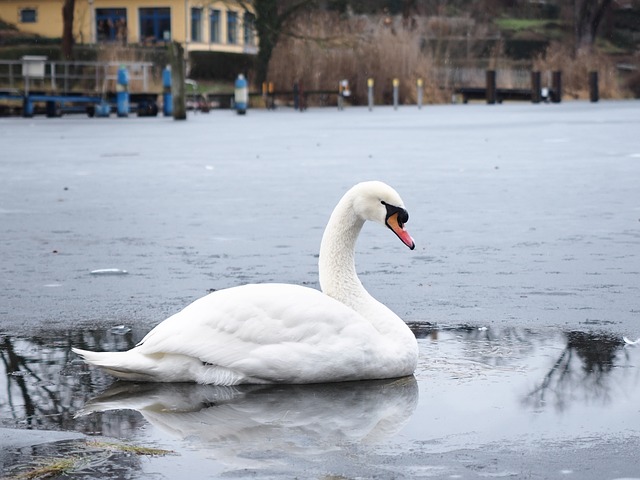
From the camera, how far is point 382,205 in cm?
589

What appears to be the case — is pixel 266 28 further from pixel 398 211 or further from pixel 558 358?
pixel 558 358

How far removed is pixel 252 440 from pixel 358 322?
1.05 m

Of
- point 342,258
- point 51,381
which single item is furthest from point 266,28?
point 51,381

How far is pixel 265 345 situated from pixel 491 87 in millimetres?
48995

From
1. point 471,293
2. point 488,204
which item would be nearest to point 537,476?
point 471,293

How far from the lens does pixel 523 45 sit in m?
78.8

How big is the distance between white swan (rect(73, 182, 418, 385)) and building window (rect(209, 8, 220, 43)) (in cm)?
6697

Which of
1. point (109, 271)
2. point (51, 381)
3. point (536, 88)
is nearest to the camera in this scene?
point (51, 381)

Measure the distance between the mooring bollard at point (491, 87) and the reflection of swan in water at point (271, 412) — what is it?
4798cm

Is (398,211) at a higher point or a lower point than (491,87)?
higher

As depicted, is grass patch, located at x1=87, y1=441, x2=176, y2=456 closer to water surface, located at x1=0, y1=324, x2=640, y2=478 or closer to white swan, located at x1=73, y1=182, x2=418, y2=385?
water surface, located at x1=0, y1=324, x2=640, y2=478

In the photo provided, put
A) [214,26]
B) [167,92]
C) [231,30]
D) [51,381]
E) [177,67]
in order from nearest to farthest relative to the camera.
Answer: [51,381] → [177,67] → [167,92] → [214,26] → [231,30]

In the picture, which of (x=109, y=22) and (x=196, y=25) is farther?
(x=196, y=25)

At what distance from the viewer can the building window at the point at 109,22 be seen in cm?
7031
